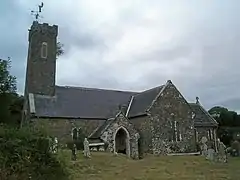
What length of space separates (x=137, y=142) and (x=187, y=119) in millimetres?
6806

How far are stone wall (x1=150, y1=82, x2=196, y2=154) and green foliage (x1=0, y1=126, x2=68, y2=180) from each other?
24158 mm

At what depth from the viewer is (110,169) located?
66.0 ft

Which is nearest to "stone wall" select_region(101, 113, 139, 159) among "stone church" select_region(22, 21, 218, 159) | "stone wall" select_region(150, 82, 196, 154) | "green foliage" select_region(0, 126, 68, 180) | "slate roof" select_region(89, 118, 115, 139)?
"stone church" select_region(22, 21, 218, 159)

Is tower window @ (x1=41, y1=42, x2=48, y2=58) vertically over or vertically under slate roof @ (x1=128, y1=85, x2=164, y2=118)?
over

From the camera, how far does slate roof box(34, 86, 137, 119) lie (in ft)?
113

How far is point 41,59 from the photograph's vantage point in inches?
A: 1489

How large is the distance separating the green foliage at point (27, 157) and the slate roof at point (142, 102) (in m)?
24.3

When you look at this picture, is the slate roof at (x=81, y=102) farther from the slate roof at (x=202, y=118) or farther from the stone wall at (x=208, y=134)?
the stone wall at (x=208, y=134)

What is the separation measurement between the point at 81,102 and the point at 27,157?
1066 inches

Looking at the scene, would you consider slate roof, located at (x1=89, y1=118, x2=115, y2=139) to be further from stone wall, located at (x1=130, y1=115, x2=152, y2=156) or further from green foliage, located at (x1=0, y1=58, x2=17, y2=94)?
green foliage, located at (x1=0, y1=58, x2=17, y2=94)

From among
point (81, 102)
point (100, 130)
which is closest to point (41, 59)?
point (81, 102)

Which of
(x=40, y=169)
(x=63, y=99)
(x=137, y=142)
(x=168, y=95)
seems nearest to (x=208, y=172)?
(x=40, y=169)

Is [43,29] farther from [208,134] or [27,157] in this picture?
[27,157]

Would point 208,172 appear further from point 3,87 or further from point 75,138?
point 3,87
